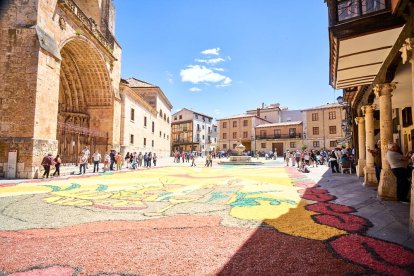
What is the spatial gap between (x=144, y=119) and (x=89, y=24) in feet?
46.4

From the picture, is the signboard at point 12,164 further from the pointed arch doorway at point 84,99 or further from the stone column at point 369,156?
the stone column at point 369,156

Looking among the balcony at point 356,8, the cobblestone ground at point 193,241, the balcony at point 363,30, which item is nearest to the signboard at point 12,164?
the cobblestone ground at point 193,241

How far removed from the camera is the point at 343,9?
5.25 metres

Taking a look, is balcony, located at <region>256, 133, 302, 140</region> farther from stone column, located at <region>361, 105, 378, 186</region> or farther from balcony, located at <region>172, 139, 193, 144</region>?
stone column, located at <region>361, 105, 378, 186</region>

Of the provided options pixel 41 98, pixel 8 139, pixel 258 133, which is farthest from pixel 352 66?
pixel 258 133

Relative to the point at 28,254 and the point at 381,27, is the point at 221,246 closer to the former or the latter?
the point at 28,254

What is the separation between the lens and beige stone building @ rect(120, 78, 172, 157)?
934 inches

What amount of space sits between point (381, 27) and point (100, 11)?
22.1 metres

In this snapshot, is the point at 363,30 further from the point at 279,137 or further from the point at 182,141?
the point at 182,141

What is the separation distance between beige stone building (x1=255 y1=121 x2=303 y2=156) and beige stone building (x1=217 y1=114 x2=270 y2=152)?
160 cm

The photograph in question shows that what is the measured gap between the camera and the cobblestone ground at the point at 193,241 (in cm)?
253

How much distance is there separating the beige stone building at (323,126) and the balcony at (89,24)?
38057 millimetres

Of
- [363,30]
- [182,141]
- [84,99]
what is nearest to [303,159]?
[363,30]

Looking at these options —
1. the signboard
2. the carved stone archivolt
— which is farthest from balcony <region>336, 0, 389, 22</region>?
the carved stone archivolt
